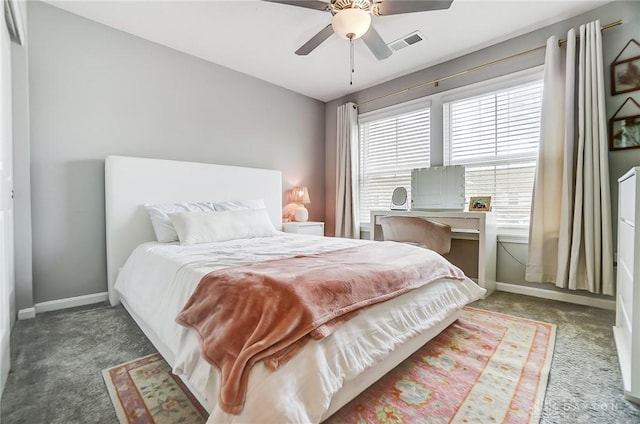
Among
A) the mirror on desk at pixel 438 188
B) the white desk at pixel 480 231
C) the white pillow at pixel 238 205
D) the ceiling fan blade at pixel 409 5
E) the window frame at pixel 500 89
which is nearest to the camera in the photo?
the ceiling fan blade at pixel 409 5

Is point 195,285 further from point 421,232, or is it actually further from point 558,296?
point 558,296

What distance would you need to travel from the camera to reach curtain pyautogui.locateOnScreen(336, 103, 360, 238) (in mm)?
4113

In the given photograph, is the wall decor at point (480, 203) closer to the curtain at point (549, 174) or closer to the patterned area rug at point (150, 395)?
the curtain at point (549, 174)

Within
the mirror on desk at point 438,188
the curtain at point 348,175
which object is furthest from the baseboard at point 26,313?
the mirror on desk at point 438,188

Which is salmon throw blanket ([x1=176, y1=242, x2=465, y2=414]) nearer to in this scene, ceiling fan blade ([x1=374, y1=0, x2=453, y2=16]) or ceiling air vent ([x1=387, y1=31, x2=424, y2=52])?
ceiling fan blade ([x1=374, y1=0, x2=453, y2=16])

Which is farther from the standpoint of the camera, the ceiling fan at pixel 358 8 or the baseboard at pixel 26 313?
the baseboard at pixel 26 313

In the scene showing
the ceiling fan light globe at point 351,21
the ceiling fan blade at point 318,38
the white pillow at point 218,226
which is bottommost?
the white pillow at point 218,226

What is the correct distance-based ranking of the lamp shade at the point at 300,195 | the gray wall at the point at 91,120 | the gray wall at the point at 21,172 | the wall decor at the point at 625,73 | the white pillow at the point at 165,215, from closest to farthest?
the gray wall at the point at 21,172 → the wall decor at the point at 625,73 → the gray wall at the point at 91,120 → the white pillow at the point at 165,215 → the lamp shade at the point at 300,195

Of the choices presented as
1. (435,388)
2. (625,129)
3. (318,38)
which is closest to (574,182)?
(625,129)

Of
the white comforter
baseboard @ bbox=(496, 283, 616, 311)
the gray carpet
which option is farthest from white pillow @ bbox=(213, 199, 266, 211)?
baseboard @ bbox=(496, 283, 616, 311)

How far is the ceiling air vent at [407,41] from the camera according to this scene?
9.05ft

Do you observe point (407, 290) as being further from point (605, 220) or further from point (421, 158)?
point (421, 158)

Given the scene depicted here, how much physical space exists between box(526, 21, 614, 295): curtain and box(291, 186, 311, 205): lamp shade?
255 cm

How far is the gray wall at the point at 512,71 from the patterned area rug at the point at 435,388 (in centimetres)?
137
